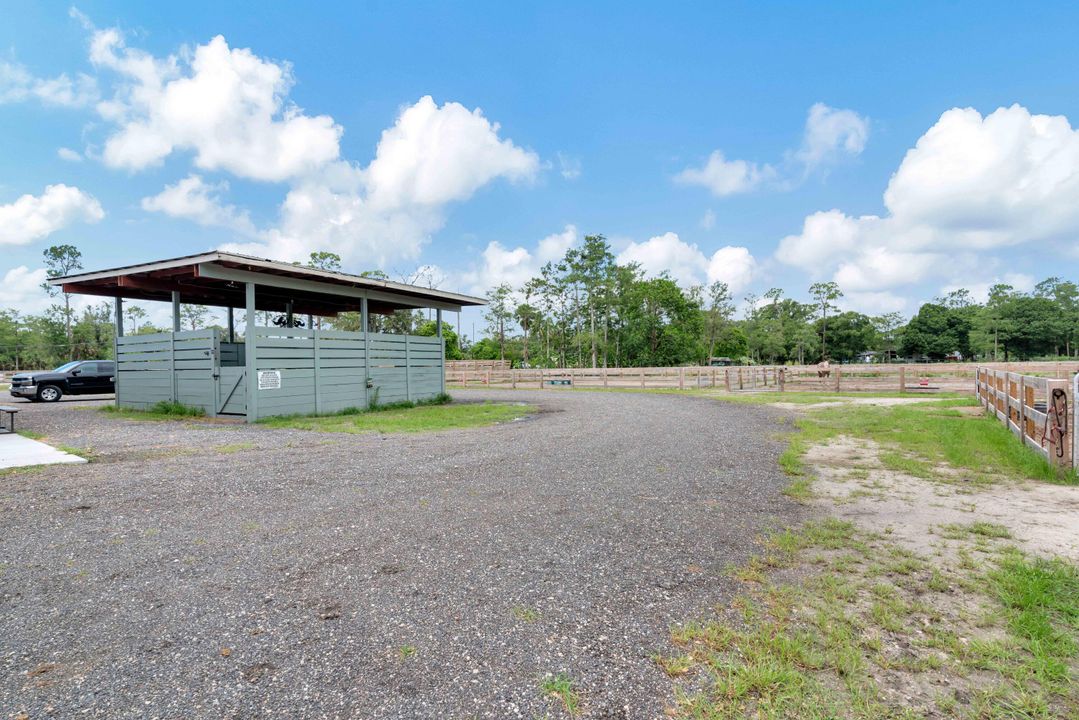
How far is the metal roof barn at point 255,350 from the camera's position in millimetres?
11352

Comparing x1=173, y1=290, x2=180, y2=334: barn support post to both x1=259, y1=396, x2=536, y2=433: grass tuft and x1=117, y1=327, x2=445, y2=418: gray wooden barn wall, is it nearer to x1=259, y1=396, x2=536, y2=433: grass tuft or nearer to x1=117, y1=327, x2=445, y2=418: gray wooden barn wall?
x1=117, y1=327, x2=445, y2=418: gray wooden barn wall

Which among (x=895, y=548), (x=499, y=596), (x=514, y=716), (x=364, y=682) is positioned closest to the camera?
(x=514, y=716)

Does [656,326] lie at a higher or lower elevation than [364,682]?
higher

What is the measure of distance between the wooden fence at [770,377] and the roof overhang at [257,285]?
10.2 m

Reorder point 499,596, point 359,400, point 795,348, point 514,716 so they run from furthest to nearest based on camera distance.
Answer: point 795,348 < point 359,400 < point 499,596 < point 514,716

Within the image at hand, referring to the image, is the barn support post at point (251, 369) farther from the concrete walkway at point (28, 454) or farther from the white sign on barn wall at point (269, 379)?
the concrete walkway at point (28, 454)

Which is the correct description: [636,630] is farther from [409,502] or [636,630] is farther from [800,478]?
[800,478]

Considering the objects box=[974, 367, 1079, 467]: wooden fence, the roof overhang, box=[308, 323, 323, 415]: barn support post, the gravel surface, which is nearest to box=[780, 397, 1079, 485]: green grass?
box=[974, 367, 1079, 467]: wooden fence

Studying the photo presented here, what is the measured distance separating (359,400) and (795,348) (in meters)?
67.8

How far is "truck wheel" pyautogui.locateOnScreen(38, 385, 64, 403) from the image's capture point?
17625mm

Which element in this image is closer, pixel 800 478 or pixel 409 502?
pixel 409 502

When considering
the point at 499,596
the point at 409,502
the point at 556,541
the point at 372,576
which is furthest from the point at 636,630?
the point at 409,502

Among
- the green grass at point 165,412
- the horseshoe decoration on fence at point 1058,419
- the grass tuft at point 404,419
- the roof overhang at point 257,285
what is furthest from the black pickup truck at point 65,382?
the horseshoe decoration on fence at point 1058,419

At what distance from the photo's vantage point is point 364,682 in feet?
7.04
